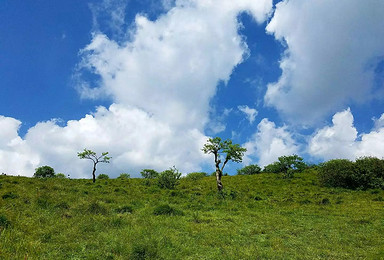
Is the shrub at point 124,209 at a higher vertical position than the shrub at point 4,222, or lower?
higher

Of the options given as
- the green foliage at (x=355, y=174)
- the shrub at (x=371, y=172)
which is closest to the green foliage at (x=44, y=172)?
the green foliage at (x=355, y=174)

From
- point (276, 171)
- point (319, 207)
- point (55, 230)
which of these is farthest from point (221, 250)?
point (276, 171)

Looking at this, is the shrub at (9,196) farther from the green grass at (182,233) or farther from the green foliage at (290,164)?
the green foliage at (290,164)

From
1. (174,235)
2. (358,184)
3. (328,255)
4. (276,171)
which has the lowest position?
(328,255)

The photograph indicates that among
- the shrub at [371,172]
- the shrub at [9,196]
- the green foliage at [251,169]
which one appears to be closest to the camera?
the shrub at [9,196]

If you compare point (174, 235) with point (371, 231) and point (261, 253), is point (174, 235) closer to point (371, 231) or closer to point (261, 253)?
point (261, 253)

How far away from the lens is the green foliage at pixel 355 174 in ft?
115

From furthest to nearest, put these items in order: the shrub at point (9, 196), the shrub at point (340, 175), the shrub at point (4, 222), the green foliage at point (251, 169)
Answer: the green foliage at point (251, 169), the shrub at point (340, 175), the shrub at point (9, 196), the shrub at point (4, 222)

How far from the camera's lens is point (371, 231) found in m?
14.4

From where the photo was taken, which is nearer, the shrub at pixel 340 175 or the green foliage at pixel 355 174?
the green foliage at pixel 355 174

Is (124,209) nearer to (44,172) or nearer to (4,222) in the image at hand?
(4,222)

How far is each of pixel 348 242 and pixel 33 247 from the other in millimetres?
14185

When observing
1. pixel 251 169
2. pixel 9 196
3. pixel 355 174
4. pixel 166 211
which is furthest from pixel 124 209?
pixel 251 169

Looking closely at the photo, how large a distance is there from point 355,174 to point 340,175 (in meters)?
1.90
